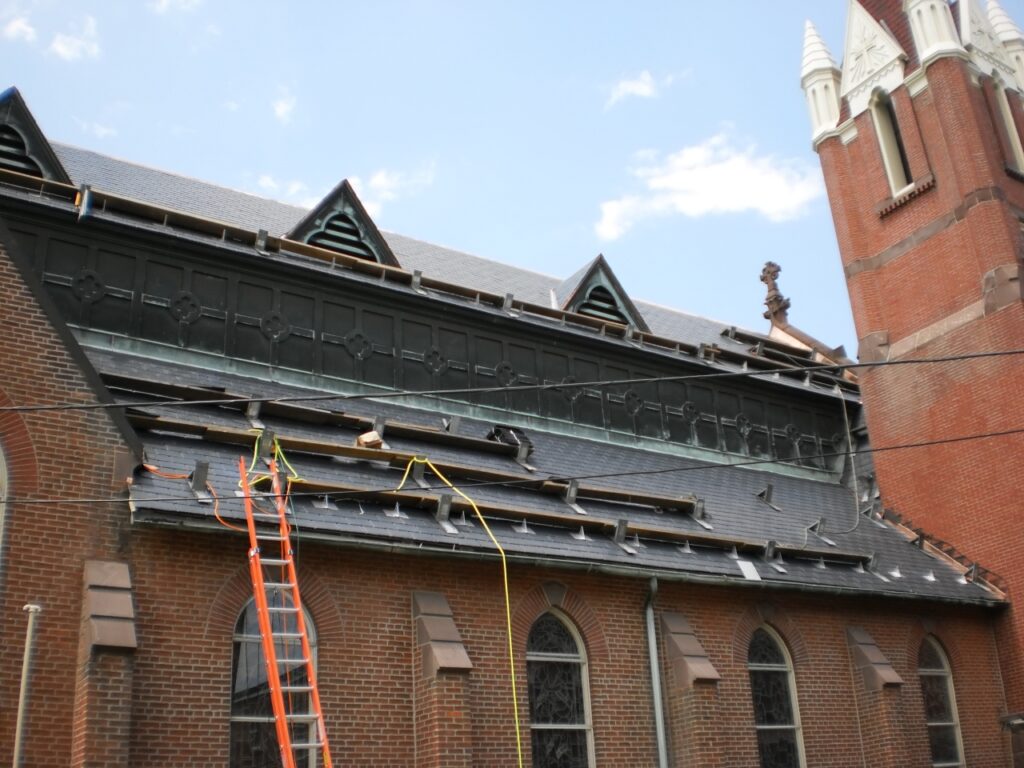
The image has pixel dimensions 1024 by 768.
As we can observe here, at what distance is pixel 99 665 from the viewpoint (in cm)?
1212

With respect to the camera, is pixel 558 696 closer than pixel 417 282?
Yes

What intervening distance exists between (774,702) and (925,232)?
12.5 m

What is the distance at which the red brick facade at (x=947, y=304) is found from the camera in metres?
23.5

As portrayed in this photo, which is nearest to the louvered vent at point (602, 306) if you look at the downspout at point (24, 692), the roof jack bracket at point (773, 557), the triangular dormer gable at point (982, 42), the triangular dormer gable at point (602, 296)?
the triangular dormer gable at point (602, 296)

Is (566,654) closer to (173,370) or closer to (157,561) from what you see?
(157,561)

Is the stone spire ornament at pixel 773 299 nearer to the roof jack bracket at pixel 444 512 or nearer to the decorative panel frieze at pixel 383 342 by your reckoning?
the decorative panel frieze at pixel 383 342

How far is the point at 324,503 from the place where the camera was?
15180 millimetres

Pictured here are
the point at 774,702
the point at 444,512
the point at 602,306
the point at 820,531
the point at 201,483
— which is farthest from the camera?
the point at 602,306

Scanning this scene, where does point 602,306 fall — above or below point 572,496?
above

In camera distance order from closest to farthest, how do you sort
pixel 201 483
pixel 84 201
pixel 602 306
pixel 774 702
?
pixel 201 483 → pixel 84 201 → pixel 774 702 → pixel 602 306

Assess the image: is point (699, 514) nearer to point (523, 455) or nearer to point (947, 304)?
point (523, 455)

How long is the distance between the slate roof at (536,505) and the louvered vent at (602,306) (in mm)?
3518

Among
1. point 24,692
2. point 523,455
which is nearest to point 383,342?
point 523,455

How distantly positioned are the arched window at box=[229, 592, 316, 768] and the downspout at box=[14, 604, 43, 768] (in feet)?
7.72
